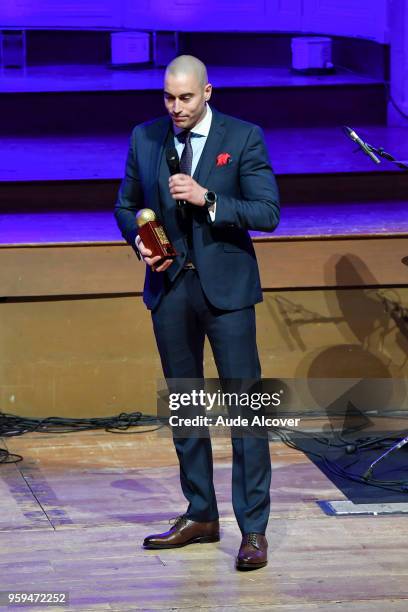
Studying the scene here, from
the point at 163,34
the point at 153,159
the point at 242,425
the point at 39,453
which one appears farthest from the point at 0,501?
the point at 163,34

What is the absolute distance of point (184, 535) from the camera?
13.6 feet

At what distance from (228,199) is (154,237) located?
25cm

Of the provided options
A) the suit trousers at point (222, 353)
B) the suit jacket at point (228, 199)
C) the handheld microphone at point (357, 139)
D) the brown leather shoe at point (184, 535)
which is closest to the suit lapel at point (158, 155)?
the suit jacket at point (228, 199)

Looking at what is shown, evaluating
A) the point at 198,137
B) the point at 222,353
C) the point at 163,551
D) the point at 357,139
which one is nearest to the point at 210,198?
the point at 198,137

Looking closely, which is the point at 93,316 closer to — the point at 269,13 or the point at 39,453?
the point at 39,453

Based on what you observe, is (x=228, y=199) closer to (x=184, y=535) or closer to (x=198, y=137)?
(x=198, y=137)

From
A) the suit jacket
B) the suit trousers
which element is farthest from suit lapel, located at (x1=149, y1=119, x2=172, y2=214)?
the suit trousers

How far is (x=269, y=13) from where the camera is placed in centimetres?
692

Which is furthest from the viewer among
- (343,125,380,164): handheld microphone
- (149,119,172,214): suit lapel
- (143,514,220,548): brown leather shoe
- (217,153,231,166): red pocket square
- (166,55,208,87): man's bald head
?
(343,125,380,164): handheld microphone

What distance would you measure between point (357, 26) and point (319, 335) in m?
2.10

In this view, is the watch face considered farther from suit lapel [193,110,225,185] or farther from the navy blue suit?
suit lapel [193,110,225,185]

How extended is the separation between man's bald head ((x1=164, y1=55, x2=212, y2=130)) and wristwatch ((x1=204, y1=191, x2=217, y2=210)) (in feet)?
0.77

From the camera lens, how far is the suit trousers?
3.89 m

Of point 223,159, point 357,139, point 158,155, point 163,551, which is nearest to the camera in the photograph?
point 223,159
